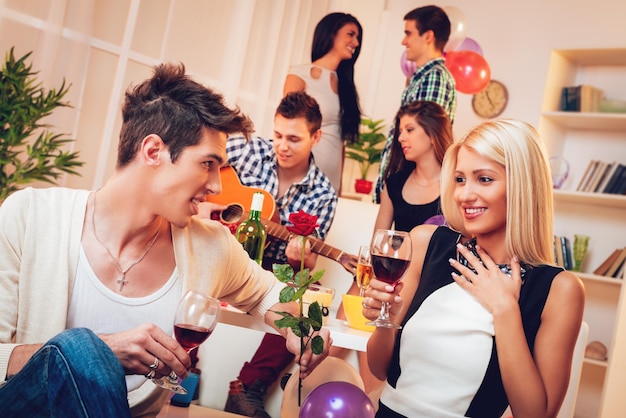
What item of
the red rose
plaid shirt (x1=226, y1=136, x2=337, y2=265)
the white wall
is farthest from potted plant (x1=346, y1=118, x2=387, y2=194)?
the red rose

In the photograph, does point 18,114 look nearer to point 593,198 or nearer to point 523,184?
point 523,184

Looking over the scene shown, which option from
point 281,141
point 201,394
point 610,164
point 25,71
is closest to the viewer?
point 201,394

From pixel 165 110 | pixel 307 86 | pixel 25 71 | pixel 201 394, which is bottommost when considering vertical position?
pixel 201 394

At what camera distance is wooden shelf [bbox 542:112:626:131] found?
4.84 meters

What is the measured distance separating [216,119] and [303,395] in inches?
27.2

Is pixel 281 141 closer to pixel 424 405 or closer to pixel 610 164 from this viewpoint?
pixel 424 405

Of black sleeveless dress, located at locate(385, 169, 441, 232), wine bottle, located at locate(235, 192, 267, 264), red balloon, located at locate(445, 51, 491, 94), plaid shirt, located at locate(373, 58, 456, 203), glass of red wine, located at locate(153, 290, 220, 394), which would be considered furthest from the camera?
red balloon, located at locate(445, 51, 491, 94)

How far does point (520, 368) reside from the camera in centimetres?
152

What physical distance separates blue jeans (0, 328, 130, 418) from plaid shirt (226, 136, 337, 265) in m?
2.07

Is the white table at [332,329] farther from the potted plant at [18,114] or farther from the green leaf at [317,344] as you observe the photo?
the potted plant at [18,114]

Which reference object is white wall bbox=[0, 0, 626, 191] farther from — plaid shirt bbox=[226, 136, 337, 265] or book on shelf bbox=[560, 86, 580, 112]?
plaid shirt bbox=[226, 136, 337, 265]

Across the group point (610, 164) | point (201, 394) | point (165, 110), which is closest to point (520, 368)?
point (165, 110)

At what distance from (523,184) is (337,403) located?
2.06 feet

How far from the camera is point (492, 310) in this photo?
1.59 metres
